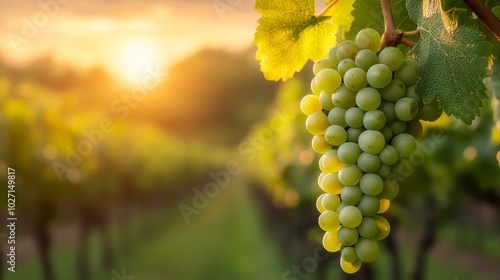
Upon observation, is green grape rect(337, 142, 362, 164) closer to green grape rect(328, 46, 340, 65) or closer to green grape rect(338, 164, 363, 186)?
green grape rect(338, 164, 363, 186)

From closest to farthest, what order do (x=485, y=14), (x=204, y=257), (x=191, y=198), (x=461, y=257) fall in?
(x=485, y=14) → (x=461, y=257) → (x=204, y=257) → (x=191, y=198)

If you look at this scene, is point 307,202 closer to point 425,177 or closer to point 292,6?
point 425,177

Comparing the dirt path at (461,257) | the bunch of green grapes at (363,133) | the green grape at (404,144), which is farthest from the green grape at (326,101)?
the dirt path at (461,257)

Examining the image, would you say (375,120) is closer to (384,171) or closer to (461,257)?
(384,171)

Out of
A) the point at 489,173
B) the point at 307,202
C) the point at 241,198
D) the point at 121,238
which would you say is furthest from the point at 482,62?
the point at 241,198

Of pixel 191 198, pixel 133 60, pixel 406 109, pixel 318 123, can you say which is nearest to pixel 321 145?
pixel 318 123

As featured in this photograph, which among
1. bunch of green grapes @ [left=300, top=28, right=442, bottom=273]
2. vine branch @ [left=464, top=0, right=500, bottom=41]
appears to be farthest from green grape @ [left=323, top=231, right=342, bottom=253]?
vine branch @ [left=464, top=0, right=500, bottom=41]
